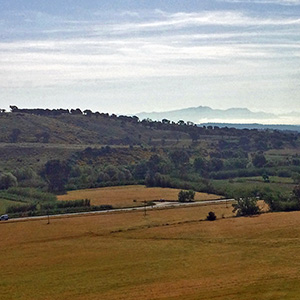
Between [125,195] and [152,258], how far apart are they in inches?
2112

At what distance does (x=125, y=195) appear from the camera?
10619 cm

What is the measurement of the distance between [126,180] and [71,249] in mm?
71217

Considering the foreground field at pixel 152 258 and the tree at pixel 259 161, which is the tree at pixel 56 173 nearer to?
the foreground field at pixel 152 258

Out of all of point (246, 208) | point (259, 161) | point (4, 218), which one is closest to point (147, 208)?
point (246, 208)

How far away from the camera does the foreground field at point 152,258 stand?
4225cm

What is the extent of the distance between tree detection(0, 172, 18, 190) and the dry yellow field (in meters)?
14.0

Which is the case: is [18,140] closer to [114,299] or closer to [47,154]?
[47,154]

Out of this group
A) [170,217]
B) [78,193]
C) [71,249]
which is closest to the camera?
[71,249]

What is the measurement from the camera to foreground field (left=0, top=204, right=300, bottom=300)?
42.2 meters

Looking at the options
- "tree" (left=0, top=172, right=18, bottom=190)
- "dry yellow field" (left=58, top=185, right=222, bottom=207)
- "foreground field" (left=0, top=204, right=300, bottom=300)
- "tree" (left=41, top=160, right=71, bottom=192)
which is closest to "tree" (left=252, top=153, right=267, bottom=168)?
"dry yellow field" (left=58, top=185, right=222, bottom=207)

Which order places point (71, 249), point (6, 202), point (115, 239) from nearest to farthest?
point (71, 249) < point (115, 239) < point (6, 202)

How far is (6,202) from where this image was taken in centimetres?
9688

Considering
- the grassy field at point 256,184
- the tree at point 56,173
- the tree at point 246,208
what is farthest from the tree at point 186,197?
the tree at point 56,173

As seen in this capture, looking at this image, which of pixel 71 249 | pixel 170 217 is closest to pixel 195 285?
pixel 71 249
